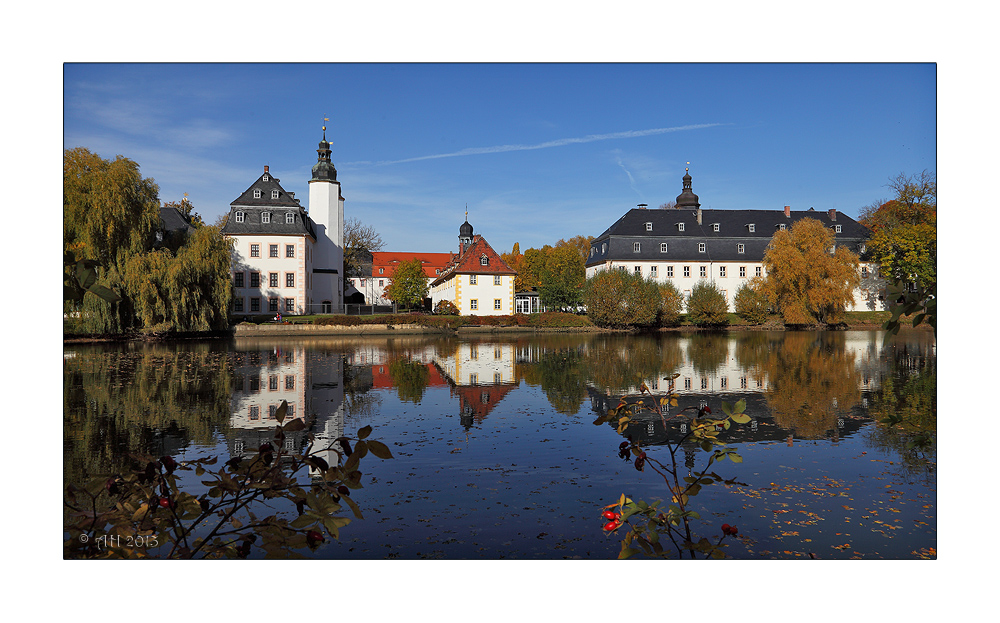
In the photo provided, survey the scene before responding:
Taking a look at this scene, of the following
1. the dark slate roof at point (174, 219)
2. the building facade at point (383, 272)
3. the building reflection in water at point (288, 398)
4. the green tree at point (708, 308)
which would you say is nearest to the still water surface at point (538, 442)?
the building reflection in water at point (288, 398)

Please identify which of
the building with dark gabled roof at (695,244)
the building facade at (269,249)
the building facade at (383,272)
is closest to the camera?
the building facade at (269,249)

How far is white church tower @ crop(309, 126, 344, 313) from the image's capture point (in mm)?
55938

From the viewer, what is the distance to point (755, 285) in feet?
154

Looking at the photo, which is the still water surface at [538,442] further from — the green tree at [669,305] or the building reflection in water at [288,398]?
the green tree at [669,305]

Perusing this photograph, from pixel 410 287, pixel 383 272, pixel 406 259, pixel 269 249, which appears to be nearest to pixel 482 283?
pixel 410 287

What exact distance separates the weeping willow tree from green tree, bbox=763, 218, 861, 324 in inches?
1521

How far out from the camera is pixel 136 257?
1225 inches

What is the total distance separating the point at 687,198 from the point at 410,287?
113 feet

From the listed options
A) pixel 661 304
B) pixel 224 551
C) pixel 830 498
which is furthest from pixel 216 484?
pixel 661 304

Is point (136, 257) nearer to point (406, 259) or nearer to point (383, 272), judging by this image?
point (383, 272)

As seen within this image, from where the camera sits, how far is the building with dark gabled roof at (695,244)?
62.2 meters

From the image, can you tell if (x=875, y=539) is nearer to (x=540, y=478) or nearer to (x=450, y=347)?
(x=540, y=478)

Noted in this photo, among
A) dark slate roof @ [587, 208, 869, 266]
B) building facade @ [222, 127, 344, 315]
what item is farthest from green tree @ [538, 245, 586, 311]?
building facade @ [222, 127, 344, 315]

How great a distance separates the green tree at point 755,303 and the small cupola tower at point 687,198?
82.2 ft
